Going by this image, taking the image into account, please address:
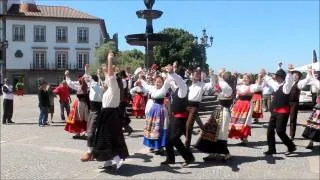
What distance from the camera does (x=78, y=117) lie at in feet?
39.9

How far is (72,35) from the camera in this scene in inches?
2456

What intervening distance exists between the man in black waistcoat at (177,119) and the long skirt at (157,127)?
5.5 inches

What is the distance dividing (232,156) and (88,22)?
55.0 meters

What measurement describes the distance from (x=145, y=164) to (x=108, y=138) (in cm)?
108

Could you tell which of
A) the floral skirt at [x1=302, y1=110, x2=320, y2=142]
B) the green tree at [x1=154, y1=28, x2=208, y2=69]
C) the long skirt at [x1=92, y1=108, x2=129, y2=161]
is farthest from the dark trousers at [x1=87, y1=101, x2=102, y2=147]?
the green tree at [x1=154, y1=28, x2=208, y2=69]

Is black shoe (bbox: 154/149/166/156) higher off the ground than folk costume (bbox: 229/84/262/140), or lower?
lower

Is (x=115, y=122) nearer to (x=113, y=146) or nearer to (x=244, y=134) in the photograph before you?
(x=113, y=146)

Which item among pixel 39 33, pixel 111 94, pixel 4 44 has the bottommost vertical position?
pixel 111 94

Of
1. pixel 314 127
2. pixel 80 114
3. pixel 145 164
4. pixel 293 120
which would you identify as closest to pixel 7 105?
pixel 80 114

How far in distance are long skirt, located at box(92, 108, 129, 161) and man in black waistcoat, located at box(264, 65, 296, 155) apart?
3245 mm

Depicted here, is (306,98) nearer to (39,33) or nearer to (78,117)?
(78,117)

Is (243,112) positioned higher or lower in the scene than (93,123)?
higher

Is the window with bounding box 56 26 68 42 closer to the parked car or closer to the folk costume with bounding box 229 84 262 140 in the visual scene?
the parked car

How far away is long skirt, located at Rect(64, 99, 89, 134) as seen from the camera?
12.1 metres
